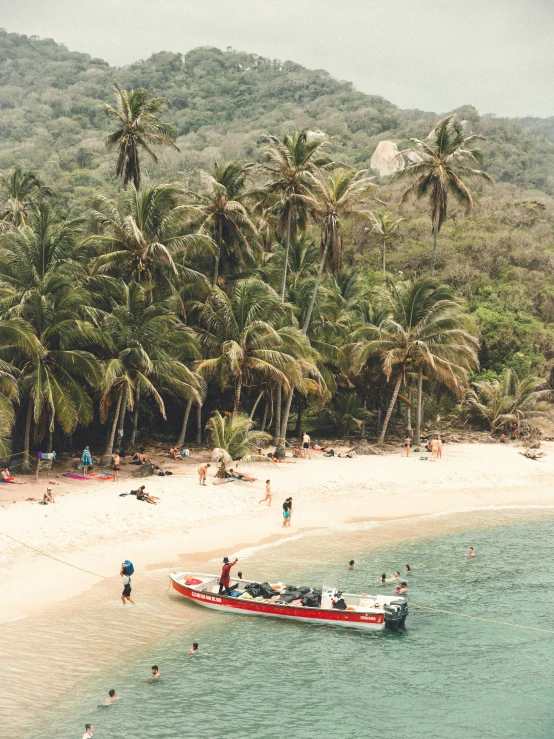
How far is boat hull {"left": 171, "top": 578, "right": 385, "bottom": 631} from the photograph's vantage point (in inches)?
725

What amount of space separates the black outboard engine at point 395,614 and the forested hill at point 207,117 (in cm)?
6138

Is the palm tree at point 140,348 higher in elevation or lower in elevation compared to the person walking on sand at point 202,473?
higher

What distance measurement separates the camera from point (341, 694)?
592 inches

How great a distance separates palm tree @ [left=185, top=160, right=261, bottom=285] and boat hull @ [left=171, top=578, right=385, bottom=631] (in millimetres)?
21382

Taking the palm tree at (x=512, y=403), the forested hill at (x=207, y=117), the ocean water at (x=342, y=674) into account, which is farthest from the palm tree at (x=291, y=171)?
the forested hill at (x=207, y=117)

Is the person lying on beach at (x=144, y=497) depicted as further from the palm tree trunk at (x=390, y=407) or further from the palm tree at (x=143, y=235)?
the palm tree trunk at (x=390, y=407)

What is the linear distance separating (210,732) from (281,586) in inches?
248

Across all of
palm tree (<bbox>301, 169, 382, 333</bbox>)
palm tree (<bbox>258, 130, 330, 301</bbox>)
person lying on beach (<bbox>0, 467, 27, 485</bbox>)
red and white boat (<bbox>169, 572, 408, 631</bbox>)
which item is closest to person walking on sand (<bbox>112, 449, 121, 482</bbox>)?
person lying on beach (<bbox>0, 467, 27, 485</bbox>)

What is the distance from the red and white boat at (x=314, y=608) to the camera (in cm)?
1838

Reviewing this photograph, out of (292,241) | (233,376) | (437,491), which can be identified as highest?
(292,241)

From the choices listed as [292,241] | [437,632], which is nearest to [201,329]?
[292,241]

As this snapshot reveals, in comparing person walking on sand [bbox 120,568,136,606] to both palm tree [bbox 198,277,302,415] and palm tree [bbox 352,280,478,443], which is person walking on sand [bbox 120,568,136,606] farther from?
palm tree [bbox 352,280,478,443]

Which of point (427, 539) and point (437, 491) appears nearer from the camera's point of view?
point (427, 539)

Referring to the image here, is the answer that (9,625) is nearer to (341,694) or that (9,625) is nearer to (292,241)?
(341,694)
